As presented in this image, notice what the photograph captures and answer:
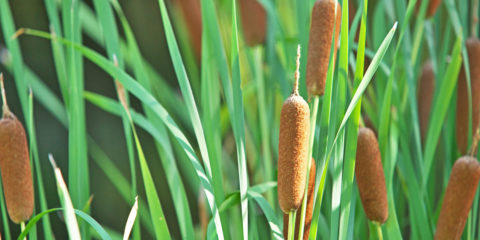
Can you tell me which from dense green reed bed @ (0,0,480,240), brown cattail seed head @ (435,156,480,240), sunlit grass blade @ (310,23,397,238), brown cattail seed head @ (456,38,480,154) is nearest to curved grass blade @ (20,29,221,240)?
dense green reed bed @ (0,0,480,240)

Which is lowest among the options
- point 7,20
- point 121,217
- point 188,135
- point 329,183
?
point 121,217

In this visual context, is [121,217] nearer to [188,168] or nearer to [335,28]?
[188,168]

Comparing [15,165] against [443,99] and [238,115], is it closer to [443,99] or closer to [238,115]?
[238,115]

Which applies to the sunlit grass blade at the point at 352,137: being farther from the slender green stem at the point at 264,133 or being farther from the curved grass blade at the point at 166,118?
the slender green stem at the point at 264,133

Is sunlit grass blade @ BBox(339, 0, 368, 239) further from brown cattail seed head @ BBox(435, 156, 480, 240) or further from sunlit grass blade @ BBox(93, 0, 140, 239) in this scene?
sunlit grass blade @ BBox(93, 0, 140, 239)

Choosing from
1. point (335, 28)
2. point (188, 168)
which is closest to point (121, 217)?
point (188, 168)

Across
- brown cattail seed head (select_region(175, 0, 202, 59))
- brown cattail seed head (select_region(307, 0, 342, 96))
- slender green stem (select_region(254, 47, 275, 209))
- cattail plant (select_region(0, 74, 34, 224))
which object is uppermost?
brown cattail seed head (select_region(307, 0, 342, 96))
